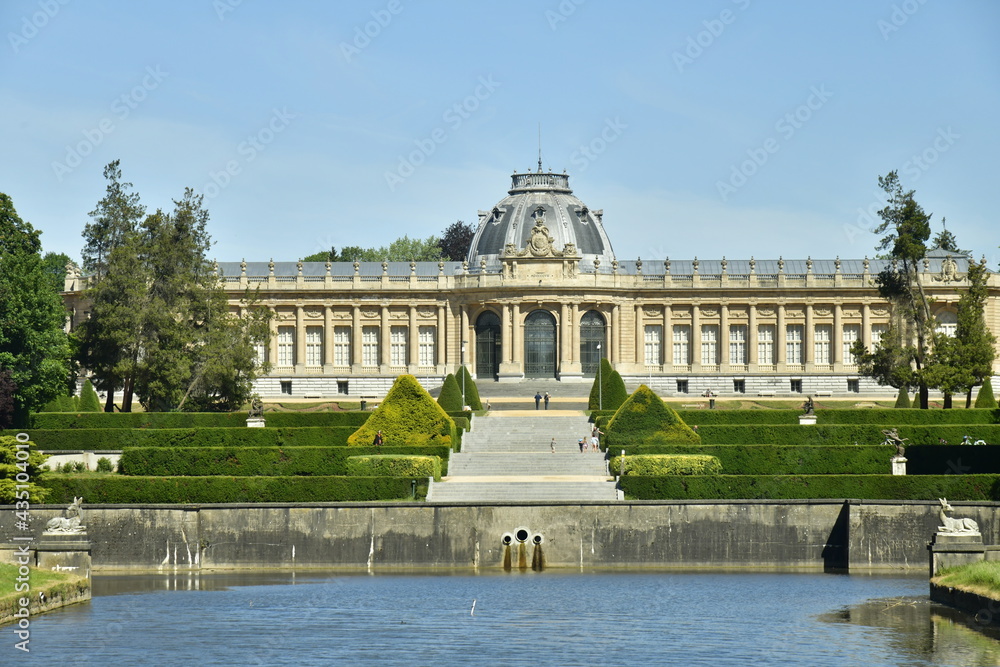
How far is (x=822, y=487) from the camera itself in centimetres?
4816

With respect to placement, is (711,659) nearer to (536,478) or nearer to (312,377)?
(536,478)

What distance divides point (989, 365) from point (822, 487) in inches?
1128

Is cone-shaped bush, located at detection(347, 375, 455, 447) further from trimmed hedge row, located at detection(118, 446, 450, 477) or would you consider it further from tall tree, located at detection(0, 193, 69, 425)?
tall tree, located at detection(0, 193, 69, 425)

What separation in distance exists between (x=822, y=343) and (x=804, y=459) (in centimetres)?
4542

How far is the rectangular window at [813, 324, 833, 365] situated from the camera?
96.4m

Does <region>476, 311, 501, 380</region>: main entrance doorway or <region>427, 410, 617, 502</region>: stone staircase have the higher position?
<region>476, 311, 501, 380</region>: main entrance doorway

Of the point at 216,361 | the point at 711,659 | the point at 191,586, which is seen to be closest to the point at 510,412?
the point at 216,361

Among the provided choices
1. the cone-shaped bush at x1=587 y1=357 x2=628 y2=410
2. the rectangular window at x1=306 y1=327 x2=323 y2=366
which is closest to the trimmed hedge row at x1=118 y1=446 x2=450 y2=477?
the cone-shaped bush at x1=587 y1=357 x2=628 y2=410

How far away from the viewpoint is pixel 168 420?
2441 inches

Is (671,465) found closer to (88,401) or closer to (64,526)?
(64,526)

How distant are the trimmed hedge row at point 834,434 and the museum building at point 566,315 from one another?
3494 centimetres

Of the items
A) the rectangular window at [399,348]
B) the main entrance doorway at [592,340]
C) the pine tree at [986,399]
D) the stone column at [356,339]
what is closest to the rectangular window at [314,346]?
the stone column at [356,339]

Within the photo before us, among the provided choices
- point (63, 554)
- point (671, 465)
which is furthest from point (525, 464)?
point (63, 554)

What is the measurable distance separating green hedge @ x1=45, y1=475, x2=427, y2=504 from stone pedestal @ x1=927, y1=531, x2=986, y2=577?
653 inches
